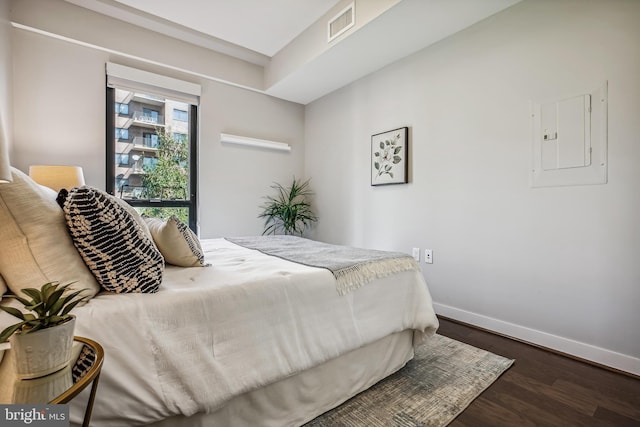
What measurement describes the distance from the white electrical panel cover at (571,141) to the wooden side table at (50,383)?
2449mm

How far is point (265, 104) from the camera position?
145 inches

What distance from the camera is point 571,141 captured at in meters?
1.85

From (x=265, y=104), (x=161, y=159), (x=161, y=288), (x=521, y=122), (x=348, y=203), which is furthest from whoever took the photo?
(x=265, y=104)

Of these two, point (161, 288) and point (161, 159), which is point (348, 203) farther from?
point (161, 288)

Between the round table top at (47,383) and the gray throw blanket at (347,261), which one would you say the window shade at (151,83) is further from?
the round table top at (47,383)

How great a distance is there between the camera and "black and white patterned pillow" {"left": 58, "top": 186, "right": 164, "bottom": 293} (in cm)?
91

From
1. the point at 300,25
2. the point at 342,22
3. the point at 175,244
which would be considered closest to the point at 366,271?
the point at 175,244

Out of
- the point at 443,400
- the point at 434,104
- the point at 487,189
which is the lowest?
Answer: the point at 443,400

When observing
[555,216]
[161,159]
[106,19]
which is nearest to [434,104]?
[555,216]

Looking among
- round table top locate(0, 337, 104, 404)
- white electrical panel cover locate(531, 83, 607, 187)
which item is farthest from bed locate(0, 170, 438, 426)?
white electrical panel cover locate(531, 83, 607, 187)

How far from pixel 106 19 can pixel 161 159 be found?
1.27m

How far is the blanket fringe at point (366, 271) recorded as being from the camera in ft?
4.51

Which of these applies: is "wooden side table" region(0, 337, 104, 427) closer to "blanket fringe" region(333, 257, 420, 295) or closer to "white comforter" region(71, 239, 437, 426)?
"white comforter" region(71, 239, 437, 426)

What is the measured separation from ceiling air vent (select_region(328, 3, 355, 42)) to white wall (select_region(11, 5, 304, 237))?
1.41 metres
